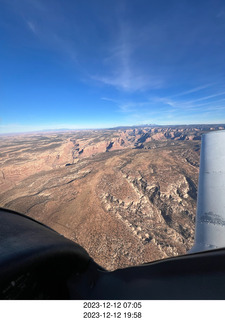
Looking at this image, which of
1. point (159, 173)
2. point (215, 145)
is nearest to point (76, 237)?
point (215, 145)

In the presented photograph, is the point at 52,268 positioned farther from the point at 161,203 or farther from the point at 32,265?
the point at 161,203
